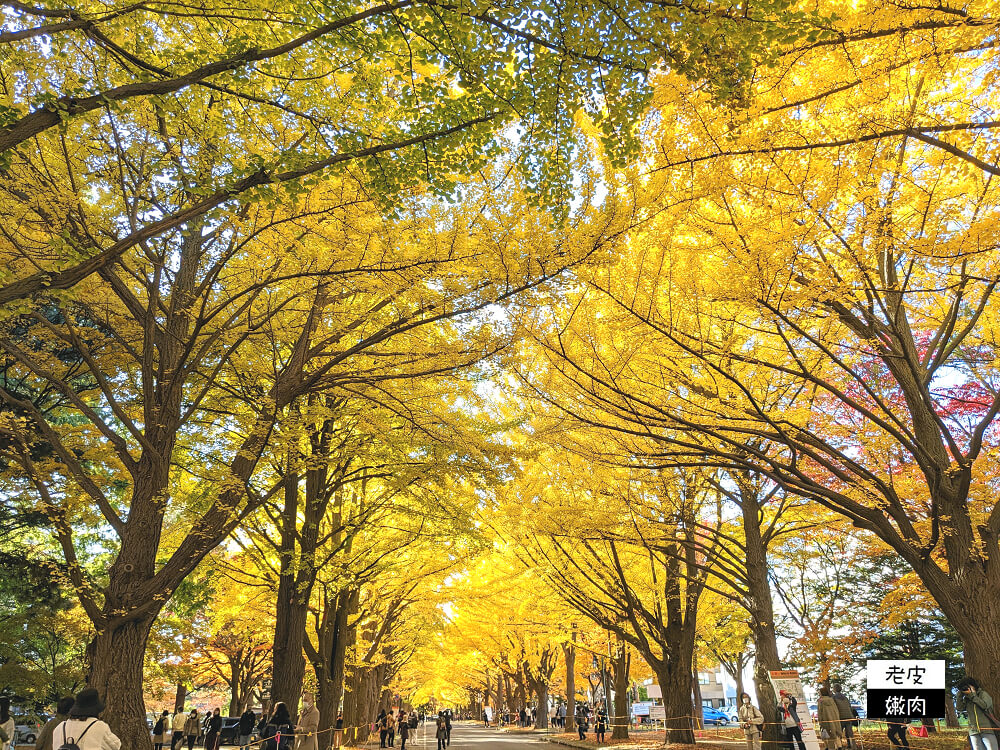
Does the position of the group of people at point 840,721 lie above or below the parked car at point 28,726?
above

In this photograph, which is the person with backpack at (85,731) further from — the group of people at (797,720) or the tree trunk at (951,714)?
the tree trunk at (951,714)

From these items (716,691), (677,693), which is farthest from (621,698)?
(716,691)

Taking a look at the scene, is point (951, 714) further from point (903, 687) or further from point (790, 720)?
point (903, 687)

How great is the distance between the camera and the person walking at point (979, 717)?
6688mm

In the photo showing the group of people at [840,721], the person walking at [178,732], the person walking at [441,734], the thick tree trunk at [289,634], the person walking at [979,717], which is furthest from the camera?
the person walking at [441,734]

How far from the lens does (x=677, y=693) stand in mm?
14094

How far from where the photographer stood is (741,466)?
23.9 feet

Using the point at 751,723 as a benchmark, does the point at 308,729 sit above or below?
above

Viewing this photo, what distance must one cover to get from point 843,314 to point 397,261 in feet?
16.6

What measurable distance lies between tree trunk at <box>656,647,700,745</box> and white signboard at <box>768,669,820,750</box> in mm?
3935

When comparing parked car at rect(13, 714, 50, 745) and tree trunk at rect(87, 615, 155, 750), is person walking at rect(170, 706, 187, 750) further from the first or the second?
tree trunk at rect(87, 615, 155, 750)

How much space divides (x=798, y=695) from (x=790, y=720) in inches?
52.3

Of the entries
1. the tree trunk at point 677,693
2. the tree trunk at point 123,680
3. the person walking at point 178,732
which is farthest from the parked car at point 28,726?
the tree trunk at point 677,693

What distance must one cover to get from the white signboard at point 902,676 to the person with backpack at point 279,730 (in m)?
8.59
